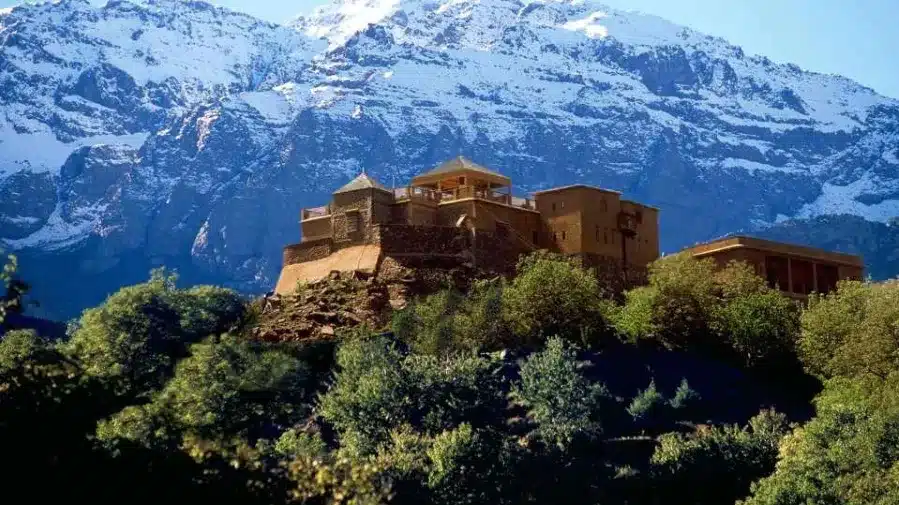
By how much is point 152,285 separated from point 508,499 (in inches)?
1038

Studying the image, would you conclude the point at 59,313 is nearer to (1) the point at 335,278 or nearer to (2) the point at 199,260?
(2) the point at 199,260

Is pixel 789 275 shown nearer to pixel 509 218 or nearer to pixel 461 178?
pixel 509 218

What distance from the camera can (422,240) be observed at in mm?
79812

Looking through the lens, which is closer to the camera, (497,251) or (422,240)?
(422,240)

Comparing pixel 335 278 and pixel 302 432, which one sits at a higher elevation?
pixel 335 278

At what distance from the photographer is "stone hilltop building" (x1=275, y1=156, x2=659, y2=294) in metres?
79.9

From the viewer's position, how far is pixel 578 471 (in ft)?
209

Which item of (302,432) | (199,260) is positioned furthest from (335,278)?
(199,260)

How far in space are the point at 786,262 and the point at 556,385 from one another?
75.9 ft

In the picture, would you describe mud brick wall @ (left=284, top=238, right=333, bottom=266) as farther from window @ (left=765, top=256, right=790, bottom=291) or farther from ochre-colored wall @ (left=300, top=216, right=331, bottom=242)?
window @ (left=765, top=256, right=790, bottom=291)

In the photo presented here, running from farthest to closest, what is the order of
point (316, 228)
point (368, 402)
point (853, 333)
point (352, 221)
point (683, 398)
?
point (316, 228)
point (352, 221)
point (853, 333)
point (683, 398)
point (368, 402)

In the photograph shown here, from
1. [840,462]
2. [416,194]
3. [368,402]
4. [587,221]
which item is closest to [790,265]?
[587,221]

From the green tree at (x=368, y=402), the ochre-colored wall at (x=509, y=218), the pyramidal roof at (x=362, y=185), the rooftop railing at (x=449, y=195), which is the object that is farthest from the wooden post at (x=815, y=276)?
the green tree at (x=368, y=402)

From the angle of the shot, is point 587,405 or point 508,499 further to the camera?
point 587,405
